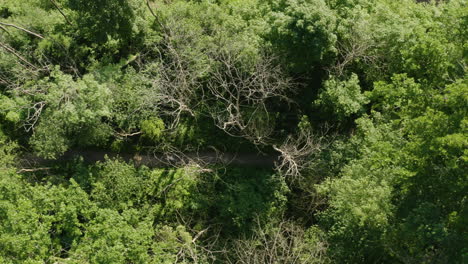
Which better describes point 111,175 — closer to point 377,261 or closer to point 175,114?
point 175,114

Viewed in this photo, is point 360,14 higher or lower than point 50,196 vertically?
higher

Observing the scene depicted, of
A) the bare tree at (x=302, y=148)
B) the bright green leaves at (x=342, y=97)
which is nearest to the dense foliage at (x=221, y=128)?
the bright green leaves at (x=342, y=97)

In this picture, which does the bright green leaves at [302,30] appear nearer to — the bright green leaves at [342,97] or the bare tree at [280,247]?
the bright green leaves at [342,97]

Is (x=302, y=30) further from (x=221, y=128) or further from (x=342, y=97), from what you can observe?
(x=221, y=128)

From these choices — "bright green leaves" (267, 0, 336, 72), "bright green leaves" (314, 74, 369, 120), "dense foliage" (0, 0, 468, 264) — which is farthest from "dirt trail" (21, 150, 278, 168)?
"bright green leaves" (267, 0, 336, 72)

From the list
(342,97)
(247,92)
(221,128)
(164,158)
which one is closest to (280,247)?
(221,128)

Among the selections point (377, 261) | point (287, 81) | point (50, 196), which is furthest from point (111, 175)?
point (377, 261)

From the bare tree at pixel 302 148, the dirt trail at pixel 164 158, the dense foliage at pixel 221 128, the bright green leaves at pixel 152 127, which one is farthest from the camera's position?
the dirt trail at pixel 164 158
